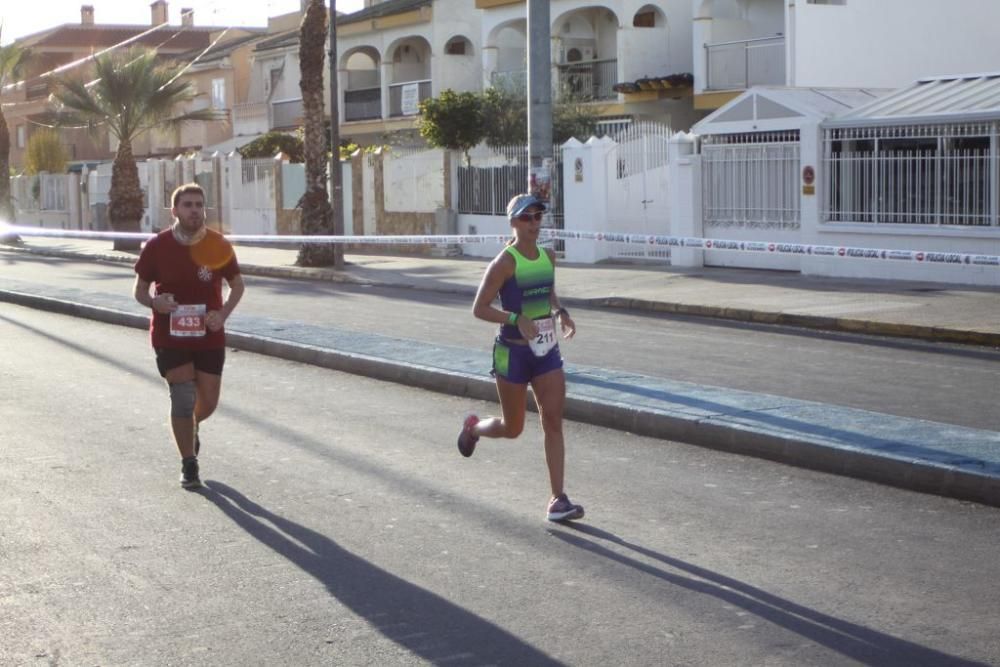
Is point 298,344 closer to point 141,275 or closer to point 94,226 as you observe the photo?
point 141,275

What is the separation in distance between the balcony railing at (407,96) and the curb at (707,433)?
31.5 m

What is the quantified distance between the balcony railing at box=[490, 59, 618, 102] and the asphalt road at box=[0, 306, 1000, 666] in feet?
96.3

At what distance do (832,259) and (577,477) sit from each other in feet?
50.9

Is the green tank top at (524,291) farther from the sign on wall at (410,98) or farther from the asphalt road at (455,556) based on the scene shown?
the sign on wall at (410,98)

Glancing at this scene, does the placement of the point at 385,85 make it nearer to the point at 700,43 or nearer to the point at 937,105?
the point at 700,43

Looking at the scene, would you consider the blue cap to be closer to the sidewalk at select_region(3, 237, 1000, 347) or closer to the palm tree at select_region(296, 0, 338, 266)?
the sidewalk at select_region(3, 237, 1000, 347)

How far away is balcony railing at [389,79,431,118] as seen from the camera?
1788 inches

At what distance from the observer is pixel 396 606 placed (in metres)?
5.88

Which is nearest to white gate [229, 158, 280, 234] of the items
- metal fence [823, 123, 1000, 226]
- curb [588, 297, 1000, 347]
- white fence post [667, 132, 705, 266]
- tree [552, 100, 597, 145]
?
tree [552, 100, 597, 145]

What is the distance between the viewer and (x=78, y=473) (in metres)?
8.66

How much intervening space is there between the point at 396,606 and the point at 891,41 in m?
26.7

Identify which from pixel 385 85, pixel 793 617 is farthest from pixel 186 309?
pixel 385 85

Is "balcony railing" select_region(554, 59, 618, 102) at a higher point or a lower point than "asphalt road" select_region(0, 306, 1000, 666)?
higher

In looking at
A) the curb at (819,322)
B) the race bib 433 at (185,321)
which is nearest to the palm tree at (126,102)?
the curb at (819,322)
